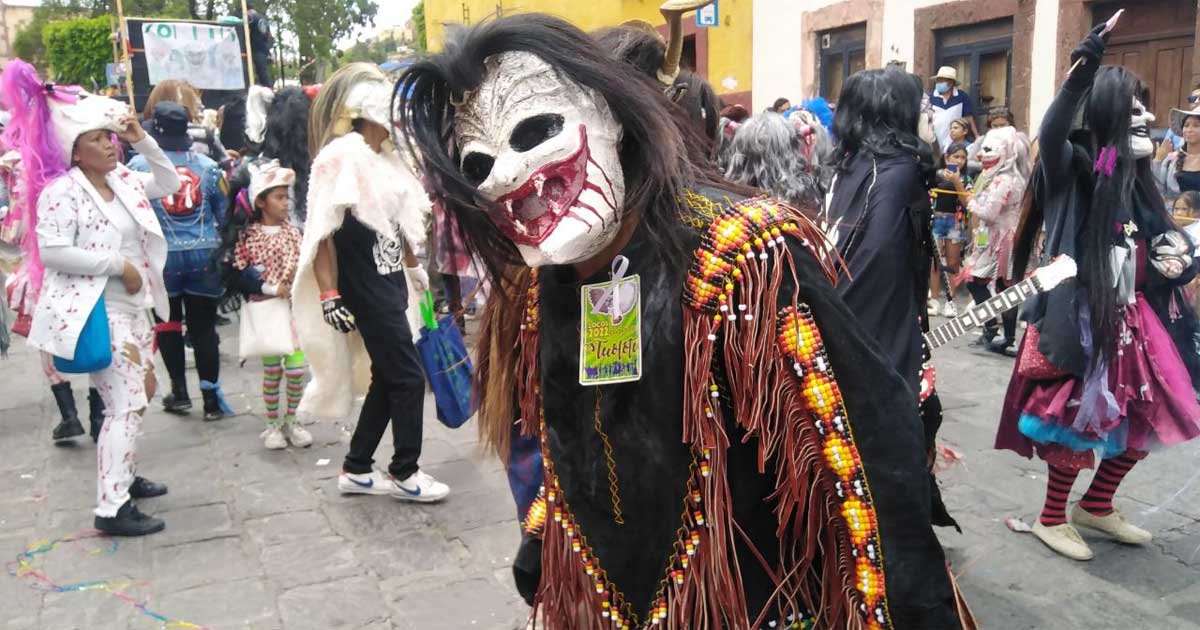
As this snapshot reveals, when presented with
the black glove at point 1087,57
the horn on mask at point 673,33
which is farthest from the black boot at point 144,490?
the black glove at point 1087,57

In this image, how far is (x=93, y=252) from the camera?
3920mm

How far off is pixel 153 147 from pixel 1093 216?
421 centimetres

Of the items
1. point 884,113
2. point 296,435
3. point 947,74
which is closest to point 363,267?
point 296,435

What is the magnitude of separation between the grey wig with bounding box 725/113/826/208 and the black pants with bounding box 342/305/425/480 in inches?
75.6

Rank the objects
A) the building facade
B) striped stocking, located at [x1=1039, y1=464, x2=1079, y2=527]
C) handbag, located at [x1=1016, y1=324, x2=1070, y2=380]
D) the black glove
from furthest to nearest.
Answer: the building facade → striped stocking, located at [x1=1039, y1=464, x2=1079, y2=527] → handbag, located at [x1=1016, y1=324, x2=1070, y2=380] → the black glove

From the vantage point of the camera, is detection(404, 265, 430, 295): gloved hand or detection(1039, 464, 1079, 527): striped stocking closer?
detection(1039, 464, 1079, 527): striped stocking

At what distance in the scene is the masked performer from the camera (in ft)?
4.68

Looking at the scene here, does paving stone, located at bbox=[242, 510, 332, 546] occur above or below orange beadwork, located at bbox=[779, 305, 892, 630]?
below

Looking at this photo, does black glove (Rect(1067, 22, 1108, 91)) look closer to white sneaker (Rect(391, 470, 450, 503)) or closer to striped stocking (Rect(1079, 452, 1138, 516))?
striped stocking (Rect(1079, 452, 1138, 516))

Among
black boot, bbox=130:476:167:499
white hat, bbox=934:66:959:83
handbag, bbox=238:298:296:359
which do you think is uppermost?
white hat, bbox=934:66:959:83

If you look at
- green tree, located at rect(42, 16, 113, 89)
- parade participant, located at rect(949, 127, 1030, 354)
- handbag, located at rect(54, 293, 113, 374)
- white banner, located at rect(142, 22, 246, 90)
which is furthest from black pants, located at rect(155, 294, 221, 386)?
green tree, located at rect(42, 16, 113, 89)

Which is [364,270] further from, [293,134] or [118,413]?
[293,134]

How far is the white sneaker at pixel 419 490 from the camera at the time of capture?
429cm

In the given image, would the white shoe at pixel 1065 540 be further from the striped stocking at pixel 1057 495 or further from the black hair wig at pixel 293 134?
the black hair wig at pixel 293 134
